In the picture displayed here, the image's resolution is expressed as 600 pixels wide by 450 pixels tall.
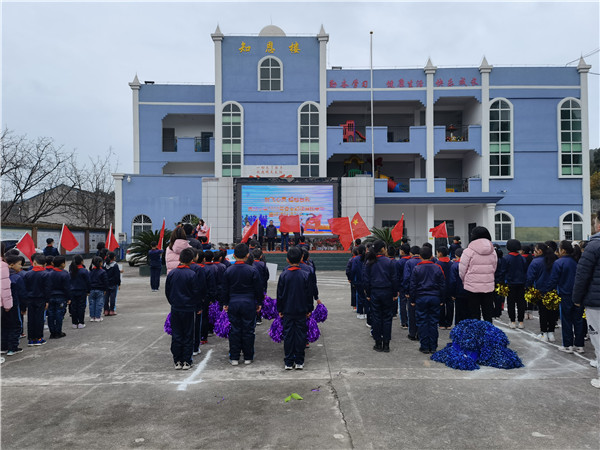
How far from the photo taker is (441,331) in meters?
7.92

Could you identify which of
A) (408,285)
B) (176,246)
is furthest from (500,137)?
(176,246)

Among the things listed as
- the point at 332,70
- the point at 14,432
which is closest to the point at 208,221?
the point at 332,70

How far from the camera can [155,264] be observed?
527 inches

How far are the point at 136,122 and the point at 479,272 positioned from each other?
27.9 meters

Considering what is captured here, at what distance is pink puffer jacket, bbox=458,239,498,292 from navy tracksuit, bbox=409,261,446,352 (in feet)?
1.72

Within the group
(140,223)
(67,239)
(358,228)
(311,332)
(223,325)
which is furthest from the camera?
(140,223)

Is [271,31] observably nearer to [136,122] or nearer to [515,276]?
[136,122]

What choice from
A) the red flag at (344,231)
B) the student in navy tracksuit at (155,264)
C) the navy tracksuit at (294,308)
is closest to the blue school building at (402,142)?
the red flag at (344,231)

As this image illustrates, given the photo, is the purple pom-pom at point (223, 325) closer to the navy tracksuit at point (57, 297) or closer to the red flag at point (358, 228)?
the navy tracksuit at point (57, 297)

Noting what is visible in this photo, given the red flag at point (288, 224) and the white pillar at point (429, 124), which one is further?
the white pillar at point (429, 124)

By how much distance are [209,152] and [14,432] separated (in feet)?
88.2

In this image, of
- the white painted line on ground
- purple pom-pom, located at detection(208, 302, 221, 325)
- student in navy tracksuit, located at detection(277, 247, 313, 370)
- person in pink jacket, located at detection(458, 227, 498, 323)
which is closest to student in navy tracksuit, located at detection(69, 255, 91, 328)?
purple pom-pom, located at detection(208, 302, 221, 325)

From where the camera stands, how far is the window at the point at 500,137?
2744 centimetres

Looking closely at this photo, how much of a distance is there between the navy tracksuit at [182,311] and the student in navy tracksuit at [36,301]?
279 centimetres
